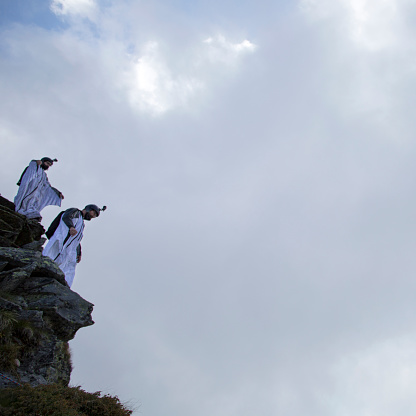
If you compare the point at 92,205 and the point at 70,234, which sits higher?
the point at 92,205

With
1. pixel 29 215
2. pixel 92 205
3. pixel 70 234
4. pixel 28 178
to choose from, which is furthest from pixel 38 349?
pixel 28 178

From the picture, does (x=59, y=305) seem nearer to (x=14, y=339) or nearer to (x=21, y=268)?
(x=21, y=268)

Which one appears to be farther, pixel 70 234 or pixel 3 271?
pixel 70 234

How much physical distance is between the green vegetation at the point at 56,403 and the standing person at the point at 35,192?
10.3 metres

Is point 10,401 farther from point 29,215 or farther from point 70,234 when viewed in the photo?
point 29,215

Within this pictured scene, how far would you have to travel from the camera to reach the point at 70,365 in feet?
32.7

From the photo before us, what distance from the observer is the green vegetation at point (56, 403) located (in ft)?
21.4

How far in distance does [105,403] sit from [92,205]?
8.71 m

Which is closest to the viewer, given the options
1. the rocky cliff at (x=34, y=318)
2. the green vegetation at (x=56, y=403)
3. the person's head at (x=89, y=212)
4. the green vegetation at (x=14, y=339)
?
the green vegetation at (x=56, y=403)

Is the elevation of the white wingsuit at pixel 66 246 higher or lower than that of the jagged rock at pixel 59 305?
higher

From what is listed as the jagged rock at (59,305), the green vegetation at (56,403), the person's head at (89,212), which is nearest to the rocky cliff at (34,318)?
the jagged rock at (59,305)

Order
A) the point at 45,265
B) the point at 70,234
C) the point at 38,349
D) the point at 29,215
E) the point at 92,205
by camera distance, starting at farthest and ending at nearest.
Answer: the point at 29,215
the point at 92,205
the point at 70,234
the point at 45,265
the point at 38,349

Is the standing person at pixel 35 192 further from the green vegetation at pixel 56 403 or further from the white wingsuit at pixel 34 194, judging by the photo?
the green vegetation at pixel 56 403

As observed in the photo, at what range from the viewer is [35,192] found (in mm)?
17344
